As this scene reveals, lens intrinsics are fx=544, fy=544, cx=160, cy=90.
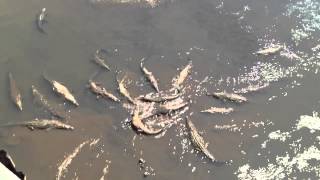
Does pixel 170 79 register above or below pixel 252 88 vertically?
above

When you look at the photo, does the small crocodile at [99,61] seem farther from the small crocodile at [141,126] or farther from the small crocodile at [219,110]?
the small crocodile at [219,110]

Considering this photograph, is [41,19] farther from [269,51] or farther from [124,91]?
[269,51]

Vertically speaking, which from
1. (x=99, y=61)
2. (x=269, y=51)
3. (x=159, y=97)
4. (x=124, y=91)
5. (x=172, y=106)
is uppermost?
(x=99, y=61)

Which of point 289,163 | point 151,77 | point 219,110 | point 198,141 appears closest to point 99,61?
point 151,77

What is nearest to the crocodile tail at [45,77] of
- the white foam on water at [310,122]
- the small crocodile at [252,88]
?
the small crocodile at [252,88]

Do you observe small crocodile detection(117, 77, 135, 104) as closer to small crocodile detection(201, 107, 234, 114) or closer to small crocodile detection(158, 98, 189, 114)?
small crocodile detection(158, 98, 189, 114)

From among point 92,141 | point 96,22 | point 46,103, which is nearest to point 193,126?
point 92,141
